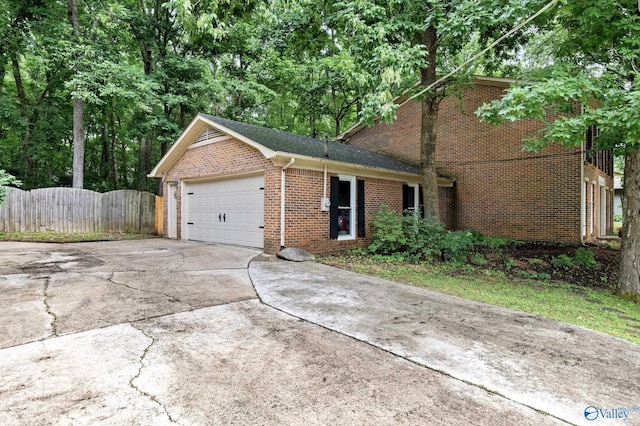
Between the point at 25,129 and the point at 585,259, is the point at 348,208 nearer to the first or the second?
the point at 585,259

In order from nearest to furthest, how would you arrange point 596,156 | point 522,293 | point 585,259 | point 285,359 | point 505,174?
point 285,359, point 522,293, point 585,259, point 505,174, point 596,156

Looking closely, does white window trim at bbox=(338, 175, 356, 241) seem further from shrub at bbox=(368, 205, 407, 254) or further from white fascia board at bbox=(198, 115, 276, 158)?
white fascia board at bbox=(198, 115, 276, 158)

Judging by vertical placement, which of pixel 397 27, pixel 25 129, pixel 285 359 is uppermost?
pixel 397 27

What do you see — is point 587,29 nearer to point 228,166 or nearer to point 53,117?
point 228,166

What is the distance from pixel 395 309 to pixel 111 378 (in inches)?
124

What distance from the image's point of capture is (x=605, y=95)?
17.1 feet

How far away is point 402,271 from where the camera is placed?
7328mm

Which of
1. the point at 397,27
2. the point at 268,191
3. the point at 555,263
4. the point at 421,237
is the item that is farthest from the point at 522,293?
the point at 397,27

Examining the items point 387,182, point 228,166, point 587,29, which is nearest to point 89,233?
Result: point 228,166

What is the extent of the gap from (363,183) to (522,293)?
510cm

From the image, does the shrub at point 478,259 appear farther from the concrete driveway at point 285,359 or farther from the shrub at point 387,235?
the concrete driveway at point 285,359

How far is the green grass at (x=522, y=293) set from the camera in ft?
14.5

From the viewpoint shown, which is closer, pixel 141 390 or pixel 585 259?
pixel 141 390

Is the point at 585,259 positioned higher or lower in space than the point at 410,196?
lower
